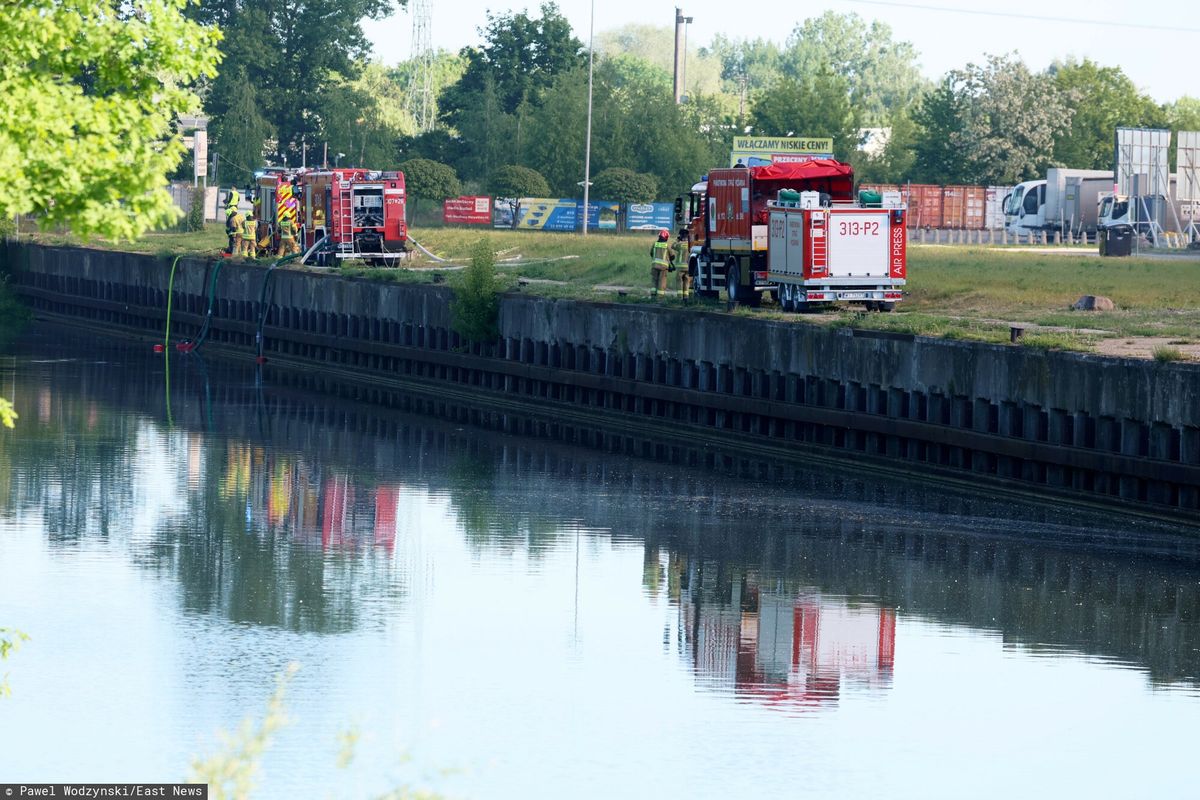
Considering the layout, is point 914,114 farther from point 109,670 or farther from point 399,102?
point 109,670

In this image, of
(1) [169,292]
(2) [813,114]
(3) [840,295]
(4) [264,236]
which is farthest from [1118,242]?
(2) [813,114]

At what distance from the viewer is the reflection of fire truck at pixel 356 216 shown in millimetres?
64750

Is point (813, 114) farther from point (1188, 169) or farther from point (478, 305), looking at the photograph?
point (478, 305)

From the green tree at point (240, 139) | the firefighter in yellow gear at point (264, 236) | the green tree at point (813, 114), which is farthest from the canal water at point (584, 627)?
the green tree at point (813, 114)

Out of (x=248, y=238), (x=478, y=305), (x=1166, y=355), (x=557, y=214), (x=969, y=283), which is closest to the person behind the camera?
(x=1166, y=355)

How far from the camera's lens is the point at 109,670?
22094mm

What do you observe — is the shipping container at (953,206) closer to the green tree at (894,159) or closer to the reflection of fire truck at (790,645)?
the green tree at (894,159)

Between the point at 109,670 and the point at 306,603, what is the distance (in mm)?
4150

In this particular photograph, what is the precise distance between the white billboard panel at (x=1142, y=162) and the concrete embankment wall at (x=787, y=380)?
41785 millimetres

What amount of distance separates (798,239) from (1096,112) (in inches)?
3857

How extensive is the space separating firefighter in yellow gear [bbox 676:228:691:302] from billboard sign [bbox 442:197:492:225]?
46.5 m

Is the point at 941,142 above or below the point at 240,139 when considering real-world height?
above

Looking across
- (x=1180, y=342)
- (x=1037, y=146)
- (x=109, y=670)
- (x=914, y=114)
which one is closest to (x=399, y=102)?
(x=914, y=114)

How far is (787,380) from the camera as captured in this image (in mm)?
40500
